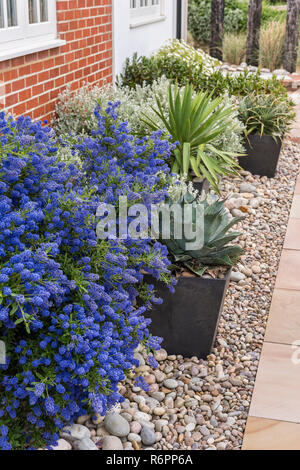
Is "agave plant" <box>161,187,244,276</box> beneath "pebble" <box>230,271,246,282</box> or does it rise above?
above

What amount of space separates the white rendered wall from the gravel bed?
13.0ft

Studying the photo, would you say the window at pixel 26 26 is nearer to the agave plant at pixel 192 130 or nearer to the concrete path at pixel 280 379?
the agave plant at pixel 192 130

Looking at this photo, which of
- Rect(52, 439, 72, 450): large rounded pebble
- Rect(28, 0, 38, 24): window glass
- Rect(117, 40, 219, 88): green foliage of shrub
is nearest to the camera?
Rect(52, 439, 72, 450): large rounded pebble

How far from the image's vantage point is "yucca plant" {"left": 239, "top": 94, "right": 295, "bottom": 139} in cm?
705

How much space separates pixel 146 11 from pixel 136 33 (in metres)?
1.05

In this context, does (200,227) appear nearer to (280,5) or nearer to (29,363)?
(29,363)

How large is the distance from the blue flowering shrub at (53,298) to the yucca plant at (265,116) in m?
4.18

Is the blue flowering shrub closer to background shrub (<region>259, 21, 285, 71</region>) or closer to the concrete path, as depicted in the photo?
the concrete path

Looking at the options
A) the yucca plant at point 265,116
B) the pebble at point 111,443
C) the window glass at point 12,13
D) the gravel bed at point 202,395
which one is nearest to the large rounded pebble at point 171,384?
the gravel bed at point 202,395

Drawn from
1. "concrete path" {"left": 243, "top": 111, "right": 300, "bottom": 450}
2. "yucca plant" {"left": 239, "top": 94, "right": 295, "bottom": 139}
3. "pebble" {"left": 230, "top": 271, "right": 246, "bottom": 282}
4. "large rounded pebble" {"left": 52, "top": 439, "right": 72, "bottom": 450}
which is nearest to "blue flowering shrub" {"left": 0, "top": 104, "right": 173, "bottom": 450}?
"large rounded pebble" {"left": 52, "top": 439, "right": 72, "bottom": 450}

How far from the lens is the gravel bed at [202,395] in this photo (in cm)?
Result: 298

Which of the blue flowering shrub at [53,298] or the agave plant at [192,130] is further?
the agave plant at [192,130]
